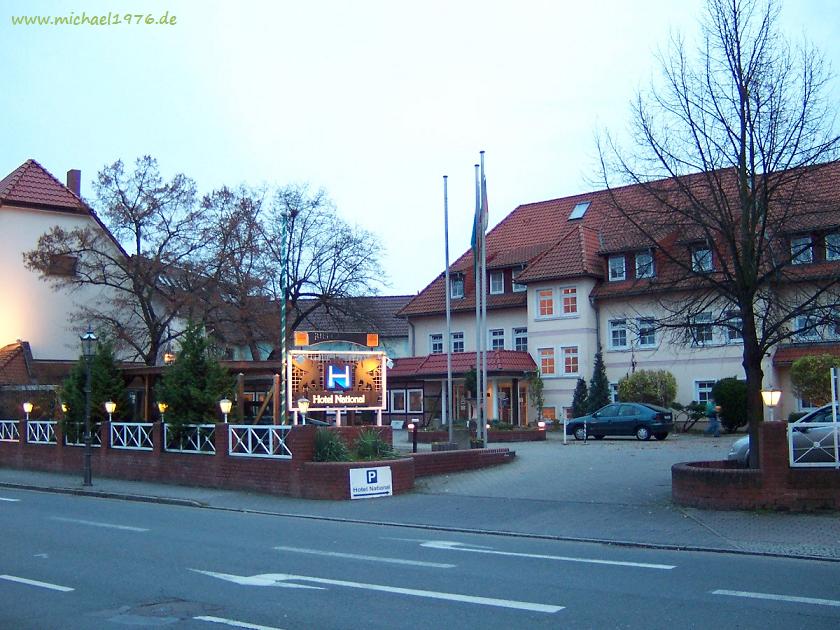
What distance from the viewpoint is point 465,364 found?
47.3 m

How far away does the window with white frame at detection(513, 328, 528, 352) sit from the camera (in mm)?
50406

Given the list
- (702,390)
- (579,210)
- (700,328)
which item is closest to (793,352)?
(702,390)

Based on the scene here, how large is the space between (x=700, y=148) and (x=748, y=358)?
4.11 m

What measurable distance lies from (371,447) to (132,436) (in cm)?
848

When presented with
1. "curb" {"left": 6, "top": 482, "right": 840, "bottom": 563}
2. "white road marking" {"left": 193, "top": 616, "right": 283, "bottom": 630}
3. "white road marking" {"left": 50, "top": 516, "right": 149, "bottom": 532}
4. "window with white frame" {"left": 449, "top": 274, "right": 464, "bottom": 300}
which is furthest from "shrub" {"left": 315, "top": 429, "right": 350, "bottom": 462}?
"window with white frame" {"left": 449, "top": 274, "right": 464, "bottom": 300}

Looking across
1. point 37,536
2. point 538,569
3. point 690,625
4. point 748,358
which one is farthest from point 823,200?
point 37,536

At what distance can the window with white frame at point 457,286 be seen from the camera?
176ft

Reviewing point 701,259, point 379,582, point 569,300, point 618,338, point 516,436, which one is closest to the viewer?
point 379,582

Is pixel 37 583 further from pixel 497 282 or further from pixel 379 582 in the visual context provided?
pixel 497 282

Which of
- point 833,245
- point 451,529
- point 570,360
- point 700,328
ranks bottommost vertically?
point 451,529

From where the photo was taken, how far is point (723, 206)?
17.4 metres

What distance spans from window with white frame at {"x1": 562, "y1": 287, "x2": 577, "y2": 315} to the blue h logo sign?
825 inches

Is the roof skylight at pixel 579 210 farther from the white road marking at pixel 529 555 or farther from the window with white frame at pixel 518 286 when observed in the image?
the white road marking at pixel 529 555

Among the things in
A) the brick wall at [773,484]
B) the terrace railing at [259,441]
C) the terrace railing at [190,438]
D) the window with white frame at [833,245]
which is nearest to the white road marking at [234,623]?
the brick wall at [773,484]
